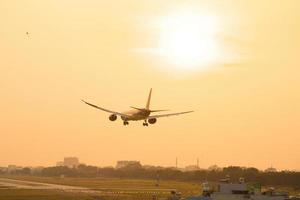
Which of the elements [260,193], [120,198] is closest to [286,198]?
[260,193]

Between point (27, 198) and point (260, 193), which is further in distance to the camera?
point (27, 198)

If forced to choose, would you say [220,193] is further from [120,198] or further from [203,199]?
[120,198]

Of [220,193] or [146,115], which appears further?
[146,115]

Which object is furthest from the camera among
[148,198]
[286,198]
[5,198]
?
[148,198]

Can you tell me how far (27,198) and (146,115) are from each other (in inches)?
1555

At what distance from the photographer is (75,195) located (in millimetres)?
164125

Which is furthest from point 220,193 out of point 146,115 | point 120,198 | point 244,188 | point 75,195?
point 75,195

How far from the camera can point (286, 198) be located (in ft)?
355

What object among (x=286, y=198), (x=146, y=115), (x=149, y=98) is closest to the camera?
(x=286, y=198)

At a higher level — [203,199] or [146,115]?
[146,115]

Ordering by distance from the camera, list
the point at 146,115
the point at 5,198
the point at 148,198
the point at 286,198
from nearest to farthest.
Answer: the point at 286,198 → the point at 146,115 → the point at 5,198 → the point at 148,198

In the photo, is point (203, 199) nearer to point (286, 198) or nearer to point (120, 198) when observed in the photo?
point (286, 198)

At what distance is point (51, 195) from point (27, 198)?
42.3 feet

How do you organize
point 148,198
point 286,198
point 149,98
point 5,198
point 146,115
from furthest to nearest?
1. point 148,198
2. point 5,198
3. point 149,98
4. point 146,115
5. point 286,198
